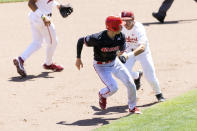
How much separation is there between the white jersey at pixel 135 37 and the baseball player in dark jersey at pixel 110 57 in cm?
60

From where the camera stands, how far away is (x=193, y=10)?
70.1ft

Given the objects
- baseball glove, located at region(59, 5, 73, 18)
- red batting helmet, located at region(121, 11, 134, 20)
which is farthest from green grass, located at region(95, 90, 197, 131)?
baseball glove, located at region(59, 5, 73, 18)

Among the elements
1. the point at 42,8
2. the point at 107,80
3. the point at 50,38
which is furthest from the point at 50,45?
the point at 107,80

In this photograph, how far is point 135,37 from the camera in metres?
10.8

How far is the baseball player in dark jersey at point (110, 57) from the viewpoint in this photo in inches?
392

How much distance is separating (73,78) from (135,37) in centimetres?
252

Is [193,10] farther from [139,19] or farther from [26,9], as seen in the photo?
[26,9]

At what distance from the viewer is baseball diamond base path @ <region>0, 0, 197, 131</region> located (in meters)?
10.3

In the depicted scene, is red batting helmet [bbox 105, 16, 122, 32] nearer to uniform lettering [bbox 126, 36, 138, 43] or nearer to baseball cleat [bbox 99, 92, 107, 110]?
uniform lettering [bbox 126, 36, 138, 43]

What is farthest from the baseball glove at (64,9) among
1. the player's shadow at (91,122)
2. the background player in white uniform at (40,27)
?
the player's shadow at (91,122)

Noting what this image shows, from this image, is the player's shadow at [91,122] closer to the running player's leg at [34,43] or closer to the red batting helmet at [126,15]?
the red batting helmet at [126,15]

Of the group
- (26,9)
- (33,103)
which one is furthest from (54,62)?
(26,9)

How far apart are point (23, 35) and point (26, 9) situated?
4548 millimetres

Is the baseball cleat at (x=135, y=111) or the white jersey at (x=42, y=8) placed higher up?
the white jersey at (x=42, y=8)
